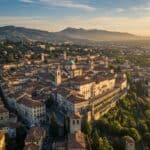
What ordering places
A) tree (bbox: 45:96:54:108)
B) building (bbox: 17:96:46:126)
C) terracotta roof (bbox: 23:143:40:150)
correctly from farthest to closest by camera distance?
tree (bbox: 45:96:54:108) < building (bbox: 17:96:46:126) < terracotta roof (bbox: 23:143:40:150)

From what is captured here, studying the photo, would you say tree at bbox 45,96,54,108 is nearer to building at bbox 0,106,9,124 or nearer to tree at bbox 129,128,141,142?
building at bbox 0,106,9,124

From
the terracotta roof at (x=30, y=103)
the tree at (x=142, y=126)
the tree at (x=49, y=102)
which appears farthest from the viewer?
the tree at (x=49, y=102)

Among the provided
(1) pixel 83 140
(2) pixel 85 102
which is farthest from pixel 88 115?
(1) pixel 83 140

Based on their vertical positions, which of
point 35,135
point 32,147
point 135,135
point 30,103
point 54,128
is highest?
point 30,103

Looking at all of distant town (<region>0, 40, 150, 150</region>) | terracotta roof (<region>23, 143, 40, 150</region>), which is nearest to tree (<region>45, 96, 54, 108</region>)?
distant town (<region>0, 40, 150, 150</region>)

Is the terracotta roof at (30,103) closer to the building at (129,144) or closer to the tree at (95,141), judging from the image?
the tree at (95,141)

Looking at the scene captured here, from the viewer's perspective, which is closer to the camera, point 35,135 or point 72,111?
point 35,135

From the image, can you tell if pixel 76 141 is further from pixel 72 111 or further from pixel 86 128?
pixel 72 111

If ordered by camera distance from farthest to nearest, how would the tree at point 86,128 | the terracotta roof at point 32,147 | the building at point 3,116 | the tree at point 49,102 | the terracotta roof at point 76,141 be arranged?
the tree at point 49,102 < the building at point 3,116 < the tree at point 86,128 < the terracotta roof at point 32,147 < the terracotta roof at point 76,141

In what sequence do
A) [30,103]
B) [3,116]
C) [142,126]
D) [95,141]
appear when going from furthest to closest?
[142,126], [30,103], [3,116], [95,141]

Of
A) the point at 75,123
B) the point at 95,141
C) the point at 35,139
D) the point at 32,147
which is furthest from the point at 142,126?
the point at 32,147

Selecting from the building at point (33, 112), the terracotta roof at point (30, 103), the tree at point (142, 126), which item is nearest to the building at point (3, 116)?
the building at point (33, 112)

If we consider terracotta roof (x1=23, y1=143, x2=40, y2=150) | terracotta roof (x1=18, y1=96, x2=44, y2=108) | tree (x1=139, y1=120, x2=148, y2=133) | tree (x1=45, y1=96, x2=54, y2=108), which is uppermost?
terracotta roof (x1=18, y1=96, x2=44, y2=108)
